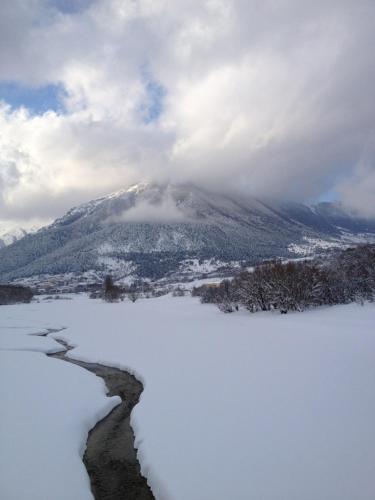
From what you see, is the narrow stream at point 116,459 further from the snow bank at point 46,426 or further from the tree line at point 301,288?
the tree line at point 301,288

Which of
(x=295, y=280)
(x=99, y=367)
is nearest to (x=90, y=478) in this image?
(x=99, y=367)

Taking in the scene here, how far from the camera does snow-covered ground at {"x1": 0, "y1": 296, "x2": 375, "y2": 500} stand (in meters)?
10.2

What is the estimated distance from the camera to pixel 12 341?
128ft

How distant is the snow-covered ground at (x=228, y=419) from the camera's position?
1016cm

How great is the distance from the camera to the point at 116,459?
44.9ft

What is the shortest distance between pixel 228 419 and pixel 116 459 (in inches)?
185

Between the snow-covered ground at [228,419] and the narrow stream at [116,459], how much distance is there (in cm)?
50

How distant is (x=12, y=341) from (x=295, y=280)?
119 ft

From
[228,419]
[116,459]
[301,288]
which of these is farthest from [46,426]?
[301,288]

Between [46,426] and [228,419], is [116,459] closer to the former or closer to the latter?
[46,426]

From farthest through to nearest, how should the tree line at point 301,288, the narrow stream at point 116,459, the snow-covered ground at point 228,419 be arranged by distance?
the tree line at point 301,288 < the narrow stream at point 116,459 < the snow-covered ground at point 228,419

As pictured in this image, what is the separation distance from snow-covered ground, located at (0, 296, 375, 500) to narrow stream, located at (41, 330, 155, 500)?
503 millimetres

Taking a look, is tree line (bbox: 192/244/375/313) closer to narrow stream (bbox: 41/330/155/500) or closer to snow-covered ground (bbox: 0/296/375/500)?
snow-covered ground (bbox: 0/296/375/500)

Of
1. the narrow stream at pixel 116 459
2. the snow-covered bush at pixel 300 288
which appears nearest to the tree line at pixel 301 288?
the snow-covered bush at pixel 300 288
